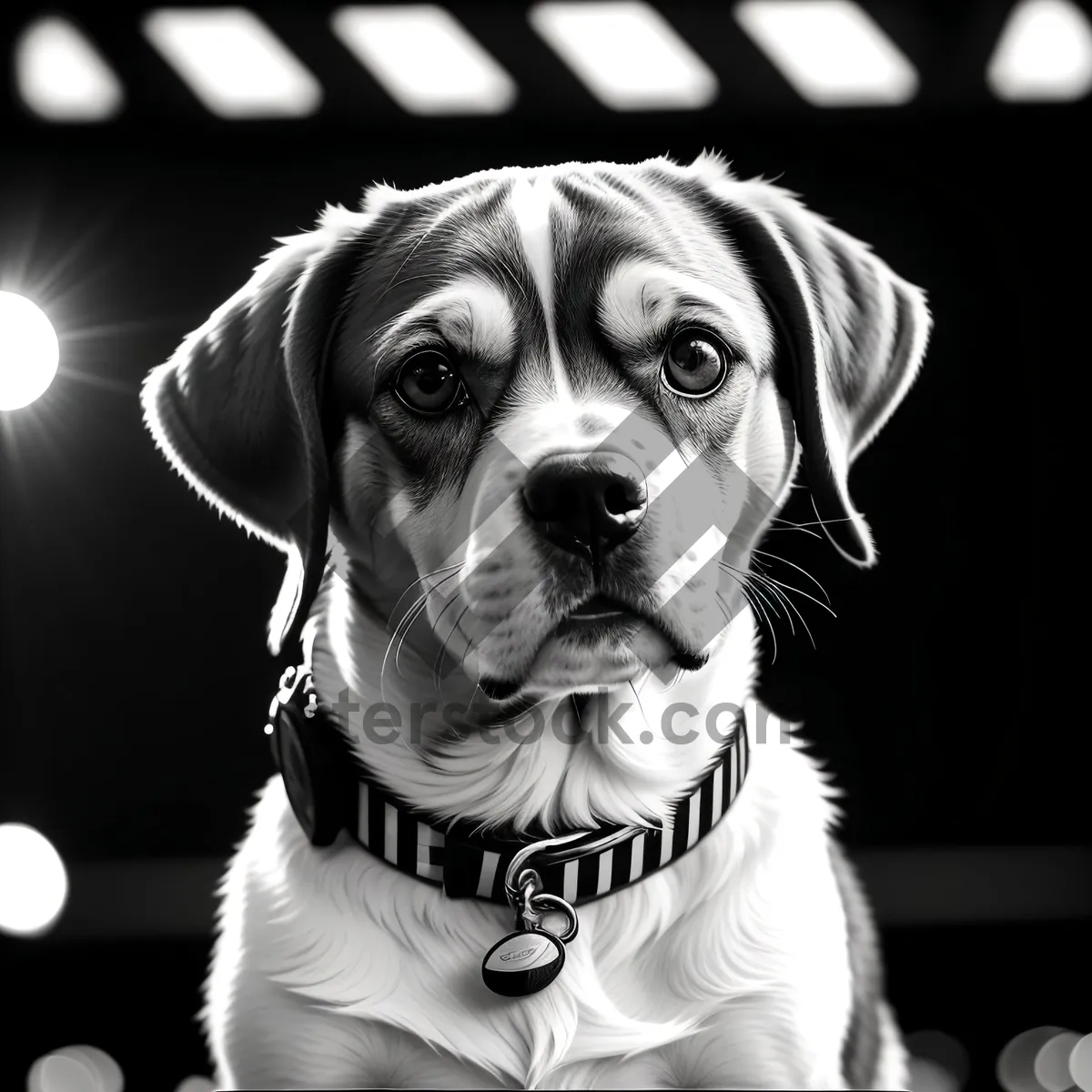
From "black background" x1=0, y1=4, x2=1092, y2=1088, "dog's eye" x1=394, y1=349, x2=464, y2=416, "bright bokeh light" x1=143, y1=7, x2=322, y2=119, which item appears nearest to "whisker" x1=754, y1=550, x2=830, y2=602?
"black background" x1=0, y1=4, x2=1092, y2=1088

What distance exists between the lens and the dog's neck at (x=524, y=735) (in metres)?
1.29

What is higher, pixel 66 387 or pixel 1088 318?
pixel 1088 318

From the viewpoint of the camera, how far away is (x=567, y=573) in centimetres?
106

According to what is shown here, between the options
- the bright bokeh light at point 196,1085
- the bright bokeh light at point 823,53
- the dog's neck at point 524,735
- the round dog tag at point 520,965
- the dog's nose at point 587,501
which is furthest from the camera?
the bright bokeh light at point 823,53

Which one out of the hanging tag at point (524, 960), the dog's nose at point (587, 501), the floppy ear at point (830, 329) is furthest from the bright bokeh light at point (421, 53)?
the hanging tag at point (524, 960)

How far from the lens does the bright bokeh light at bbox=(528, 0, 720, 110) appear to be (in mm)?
1634

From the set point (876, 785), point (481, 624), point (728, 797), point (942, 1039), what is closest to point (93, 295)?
point (481, 624)

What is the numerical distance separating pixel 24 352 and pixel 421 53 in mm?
804

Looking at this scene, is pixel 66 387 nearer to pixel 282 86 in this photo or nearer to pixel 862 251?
pixel 282 86

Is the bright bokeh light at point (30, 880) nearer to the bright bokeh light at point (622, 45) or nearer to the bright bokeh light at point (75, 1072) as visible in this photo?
the bright bokeh light at point (75, 1072)

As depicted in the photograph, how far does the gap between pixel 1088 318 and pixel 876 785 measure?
35.1 inches

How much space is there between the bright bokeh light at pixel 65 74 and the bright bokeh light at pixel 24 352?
13.1 inches

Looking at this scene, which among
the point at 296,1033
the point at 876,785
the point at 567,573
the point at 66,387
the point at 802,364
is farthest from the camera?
the point at 876,785

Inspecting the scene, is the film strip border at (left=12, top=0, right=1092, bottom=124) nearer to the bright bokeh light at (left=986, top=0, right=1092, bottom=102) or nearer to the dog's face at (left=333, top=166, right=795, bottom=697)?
the bright bokeh light at (left=986, top=0, right=1092, bottom=102)
